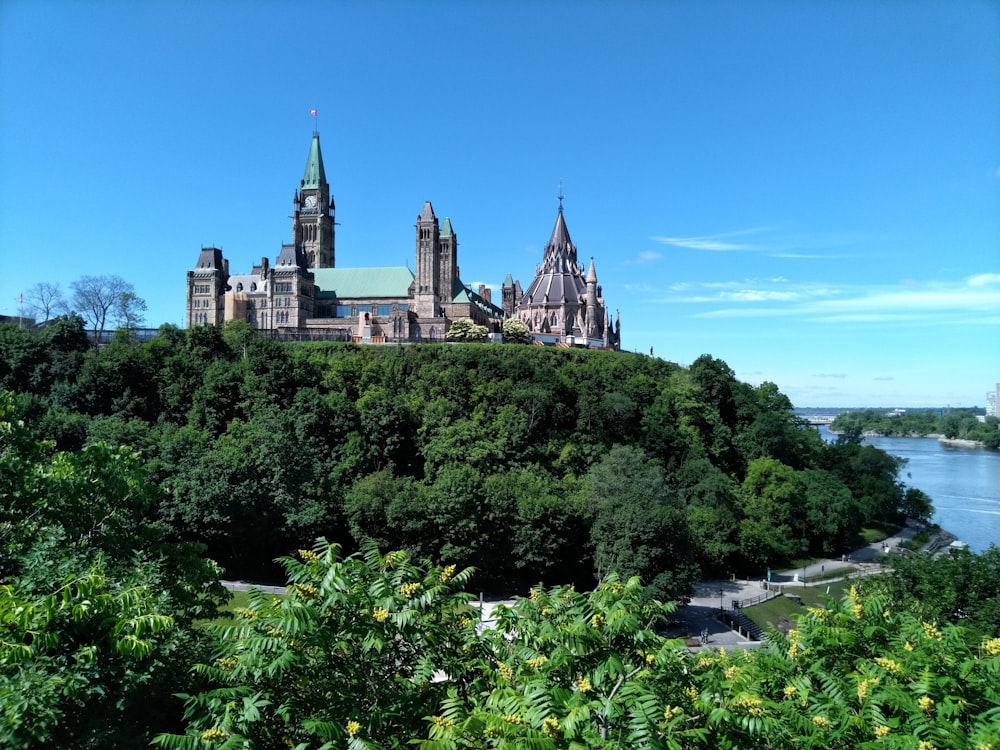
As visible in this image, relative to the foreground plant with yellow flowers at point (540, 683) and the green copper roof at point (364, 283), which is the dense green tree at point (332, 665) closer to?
the foreground plant with yellow flowers at point (540, 683)

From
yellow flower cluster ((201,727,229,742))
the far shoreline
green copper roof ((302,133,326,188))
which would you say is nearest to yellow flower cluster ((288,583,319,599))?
yellow flower cluster ((201,727,229,742))

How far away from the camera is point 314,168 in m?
85.4

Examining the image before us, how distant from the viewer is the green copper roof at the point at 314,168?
85000 mm

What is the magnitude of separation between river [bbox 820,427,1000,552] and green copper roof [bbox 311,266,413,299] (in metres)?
56.4

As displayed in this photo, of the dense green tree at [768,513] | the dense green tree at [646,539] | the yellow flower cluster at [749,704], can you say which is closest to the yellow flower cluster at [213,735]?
the yellow flower cluster at [749,704]

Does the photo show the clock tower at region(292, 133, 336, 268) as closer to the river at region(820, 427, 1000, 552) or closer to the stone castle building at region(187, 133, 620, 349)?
the stone castle building at region(187, 133, 620, 349)

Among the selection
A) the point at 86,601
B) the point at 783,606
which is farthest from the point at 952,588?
the point at 86,601

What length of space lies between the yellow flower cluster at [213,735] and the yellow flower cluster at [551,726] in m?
3.53

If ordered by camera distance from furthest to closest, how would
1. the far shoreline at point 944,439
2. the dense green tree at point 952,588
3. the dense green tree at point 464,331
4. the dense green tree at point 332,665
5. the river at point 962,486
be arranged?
the far shoreline at point 944,439
the dense green tree at point 464,331
the river at point 962,486
the dense green tree at point 952,588
the dense green tree at point 332,665

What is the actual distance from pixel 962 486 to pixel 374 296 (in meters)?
73.6

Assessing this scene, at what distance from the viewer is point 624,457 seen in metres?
38.8

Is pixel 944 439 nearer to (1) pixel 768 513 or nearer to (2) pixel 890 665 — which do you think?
(1) pixel 768 513

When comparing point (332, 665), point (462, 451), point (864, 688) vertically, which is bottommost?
point (864, 688)

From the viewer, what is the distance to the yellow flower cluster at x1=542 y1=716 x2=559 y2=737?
267 inches
